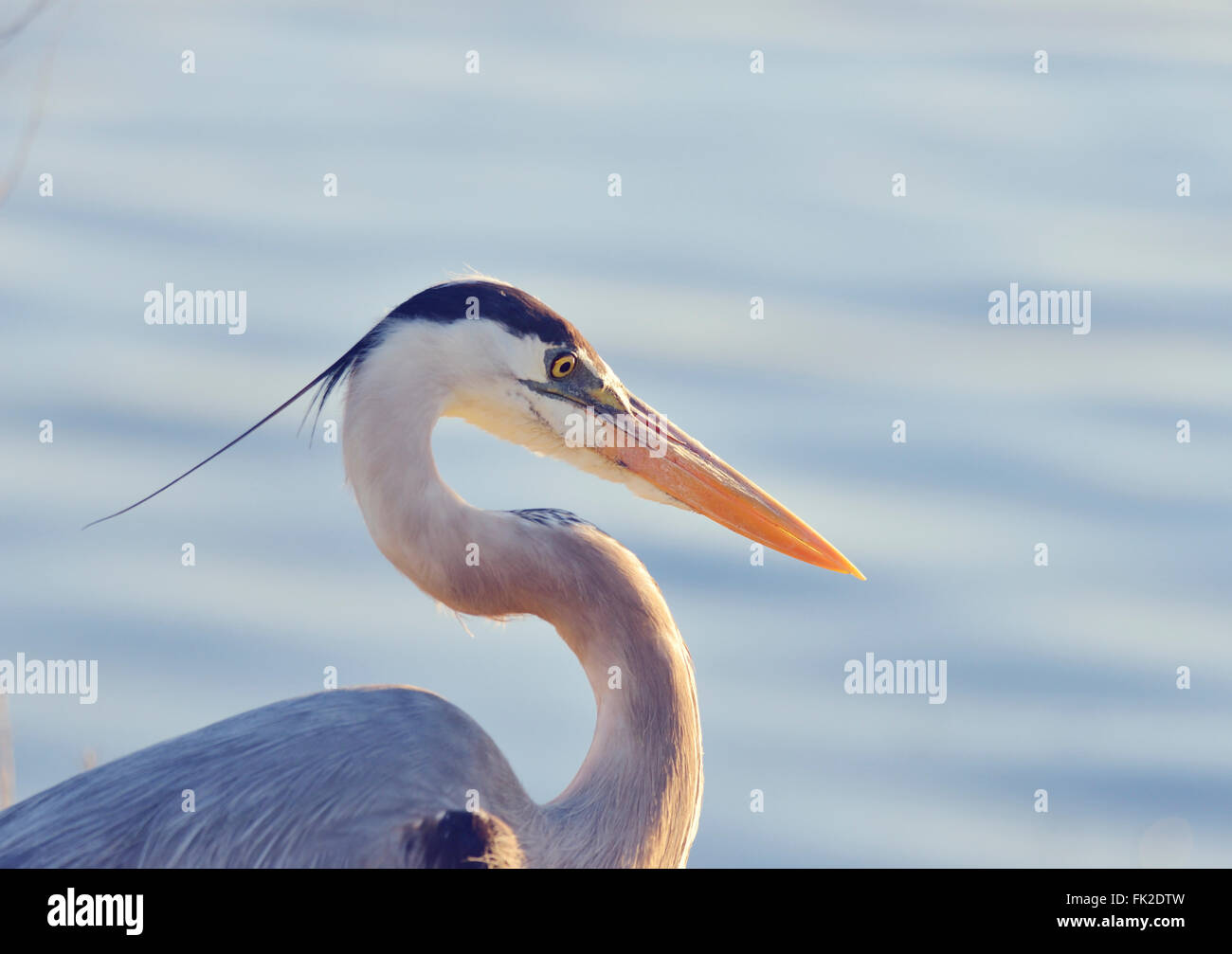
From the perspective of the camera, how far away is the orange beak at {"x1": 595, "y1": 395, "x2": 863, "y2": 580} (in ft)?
15.2

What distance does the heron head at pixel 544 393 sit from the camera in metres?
4.26

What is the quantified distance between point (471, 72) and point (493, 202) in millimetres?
1149

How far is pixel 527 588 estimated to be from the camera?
4309 millimetres

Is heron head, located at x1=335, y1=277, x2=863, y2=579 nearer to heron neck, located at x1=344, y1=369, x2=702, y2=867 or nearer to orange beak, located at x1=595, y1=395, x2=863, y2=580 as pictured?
orange beak, located at x1=595, y1=395, x2=863, y2=580

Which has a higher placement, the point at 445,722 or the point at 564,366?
the point at 564,366

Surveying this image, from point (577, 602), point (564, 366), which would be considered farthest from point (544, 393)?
point (577, 602)

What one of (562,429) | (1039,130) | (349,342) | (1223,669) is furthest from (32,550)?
(1039,130)

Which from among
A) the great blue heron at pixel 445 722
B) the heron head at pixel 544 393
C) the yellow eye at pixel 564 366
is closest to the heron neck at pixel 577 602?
the great blue heron at pixel 445 722

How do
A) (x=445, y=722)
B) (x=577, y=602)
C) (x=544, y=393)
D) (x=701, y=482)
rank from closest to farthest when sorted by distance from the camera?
(x=445, y=722), (x=577, y=602), (x=544, y=393), (x=701, y=482)

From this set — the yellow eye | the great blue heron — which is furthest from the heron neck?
the yellow eye

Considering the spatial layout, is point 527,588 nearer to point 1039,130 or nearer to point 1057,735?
point 1057,735

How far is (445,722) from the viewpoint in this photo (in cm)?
419

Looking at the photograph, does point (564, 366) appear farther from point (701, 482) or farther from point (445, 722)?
point (445, 722)

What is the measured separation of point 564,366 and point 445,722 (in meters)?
0.91
